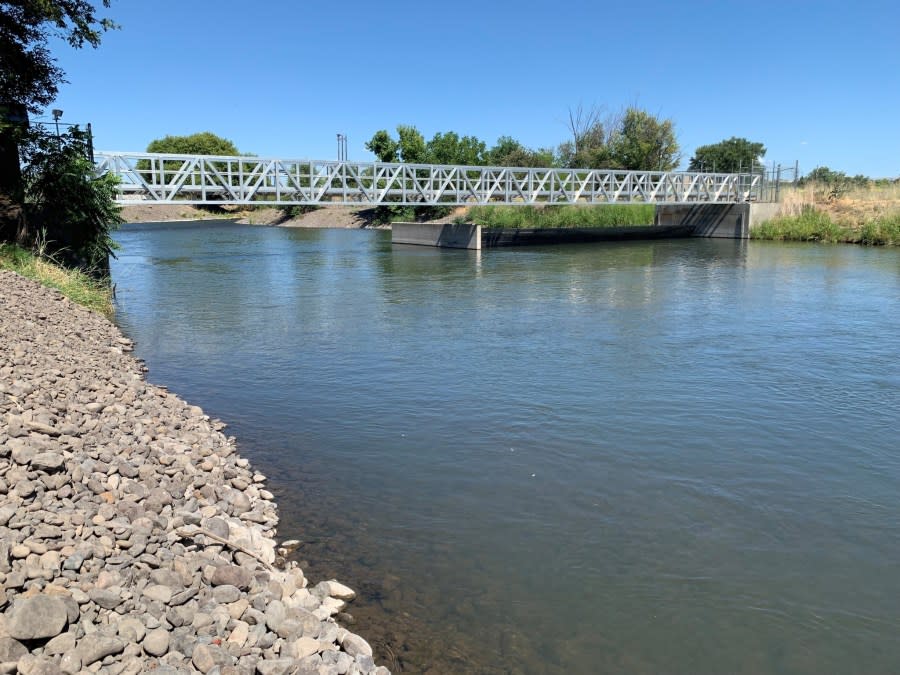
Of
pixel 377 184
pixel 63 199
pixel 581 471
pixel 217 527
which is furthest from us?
pixel 377 184

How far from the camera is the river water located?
18.5 ft

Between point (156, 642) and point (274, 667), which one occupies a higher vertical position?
point (156, 642)

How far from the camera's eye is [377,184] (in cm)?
4697

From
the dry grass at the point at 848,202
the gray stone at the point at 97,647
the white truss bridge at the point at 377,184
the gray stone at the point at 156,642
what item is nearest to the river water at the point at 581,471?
the gray stone at the point at 156,642

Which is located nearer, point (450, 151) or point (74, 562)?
point (74, 562)

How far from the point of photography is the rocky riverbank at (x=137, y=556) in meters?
4.13

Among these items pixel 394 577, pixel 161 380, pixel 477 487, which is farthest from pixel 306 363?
pixel 394 577

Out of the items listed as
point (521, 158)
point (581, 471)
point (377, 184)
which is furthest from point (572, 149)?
point (581, 471)

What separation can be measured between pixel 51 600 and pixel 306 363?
10.4m

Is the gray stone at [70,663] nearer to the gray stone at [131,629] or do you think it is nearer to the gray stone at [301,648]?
the gray stone at [131,629]

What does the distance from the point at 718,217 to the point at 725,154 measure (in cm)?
6162

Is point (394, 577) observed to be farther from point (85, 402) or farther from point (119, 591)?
point (85, 402)

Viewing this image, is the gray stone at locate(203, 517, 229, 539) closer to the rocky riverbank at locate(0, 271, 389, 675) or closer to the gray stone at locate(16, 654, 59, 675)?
the rocky riverbank at locate(0, 271, 389, 675)

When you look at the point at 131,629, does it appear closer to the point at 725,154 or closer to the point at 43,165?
the point at 43,165
